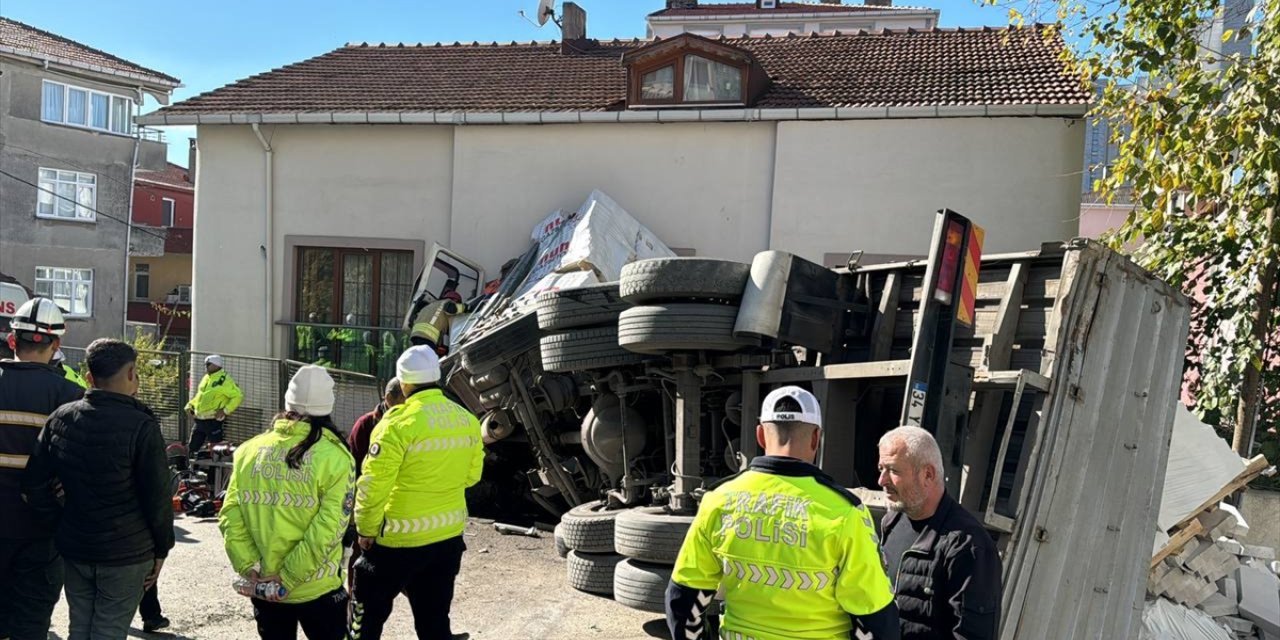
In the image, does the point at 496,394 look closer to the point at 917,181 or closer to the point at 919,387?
the point at 919,387

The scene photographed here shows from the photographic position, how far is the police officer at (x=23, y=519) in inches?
193

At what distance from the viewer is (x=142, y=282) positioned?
133ft

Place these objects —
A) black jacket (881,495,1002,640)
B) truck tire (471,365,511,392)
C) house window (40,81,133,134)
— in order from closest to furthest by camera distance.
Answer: black jacket (881,495,1002,640) < truck tire (471,365,511,392) < house window (40,81,133,134)

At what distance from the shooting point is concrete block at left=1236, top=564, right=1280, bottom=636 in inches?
303

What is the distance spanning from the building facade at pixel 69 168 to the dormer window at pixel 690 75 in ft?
73.5

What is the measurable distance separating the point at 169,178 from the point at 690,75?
34457mm

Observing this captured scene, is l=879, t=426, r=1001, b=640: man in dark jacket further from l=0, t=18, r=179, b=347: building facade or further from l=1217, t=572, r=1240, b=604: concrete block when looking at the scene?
l=0, t=18, r=179, b=347: building facade

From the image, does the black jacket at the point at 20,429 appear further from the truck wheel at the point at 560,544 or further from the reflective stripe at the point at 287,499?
the truck wheel at the point at 560,544

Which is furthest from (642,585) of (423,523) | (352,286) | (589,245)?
(352,286)

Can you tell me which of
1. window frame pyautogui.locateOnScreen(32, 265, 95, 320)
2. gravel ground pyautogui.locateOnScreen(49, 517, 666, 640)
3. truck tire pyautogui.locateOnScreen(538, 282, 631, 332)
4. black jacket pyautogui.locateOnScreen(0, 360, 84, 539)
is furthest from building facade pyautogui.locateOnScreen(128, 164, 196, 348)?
black jacket pyautogui.locateOnScreen(0, 360, 84, 539)

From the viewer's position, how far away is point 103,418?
4.50m

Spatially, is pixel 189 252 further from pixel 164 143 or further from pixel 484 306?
pixel 484 306

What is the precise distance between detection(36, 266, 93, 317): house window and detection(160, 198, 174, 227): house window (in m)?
10.1

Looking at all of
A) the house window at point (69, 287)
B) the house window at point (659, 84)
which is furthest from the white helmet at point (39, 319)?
the house window at point (69, 287)
